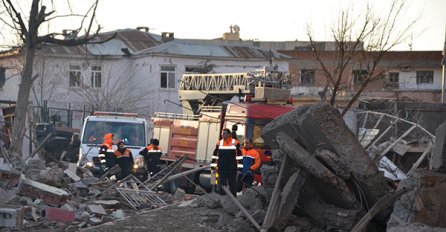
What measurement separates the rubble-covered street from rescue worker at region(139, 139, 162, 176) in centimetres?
492

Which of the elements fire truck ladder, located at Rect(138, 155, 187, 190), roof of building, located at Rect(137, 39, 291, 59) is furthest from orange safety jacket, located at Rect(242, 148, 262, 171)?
roof of building, located at Rect(137, 39, 291, 59)

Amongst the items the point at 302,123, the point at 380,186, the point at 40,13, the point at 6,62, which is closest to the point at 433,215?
the point at 380,186

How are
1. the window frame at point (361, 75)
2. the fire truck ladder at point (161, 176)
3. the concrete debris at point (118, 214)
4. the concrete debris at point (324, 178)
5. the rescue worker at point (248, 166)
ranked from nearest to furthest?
1. the concrete debris at point (324, 178)
2. the concrete debris at point (118, 214)
3. the rescue worker at point (248, 166)
4. the fire truck ladder at point (161, 176)
5. the window frame at point (361, 75)

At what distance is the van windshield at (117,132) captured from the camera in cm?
2320

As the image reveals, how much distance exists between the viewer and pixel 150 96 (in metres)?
46.6

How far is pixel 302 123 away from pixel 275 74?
464 inches

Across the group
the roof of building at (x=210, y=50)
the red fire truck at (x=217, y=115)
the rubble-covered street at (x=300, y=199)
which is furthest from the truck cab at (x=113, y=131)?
the roof of building at (x=210, y=50)

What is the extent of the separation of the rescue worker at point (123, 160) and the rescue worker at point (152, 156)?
35.0 inches

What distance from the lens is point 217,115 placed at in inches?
893

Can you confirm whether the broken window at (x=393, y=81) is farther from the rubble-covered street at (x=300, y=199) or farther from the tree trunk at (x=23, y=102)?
the rubble-covered street at (x=300, y=199)

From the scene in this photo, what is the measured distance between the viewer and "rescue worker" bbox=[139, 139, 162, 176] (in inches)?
847

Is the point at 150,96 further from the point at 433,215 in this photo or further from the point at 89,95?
the point at 433,215

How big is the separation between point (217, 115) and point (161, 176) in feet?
8.32

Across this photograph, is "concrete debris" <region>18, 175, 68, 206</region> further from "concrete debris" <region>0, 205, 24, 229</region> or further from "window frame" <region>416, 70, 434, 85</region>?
"window frame" <region>416, 70, 434, 85</region>
